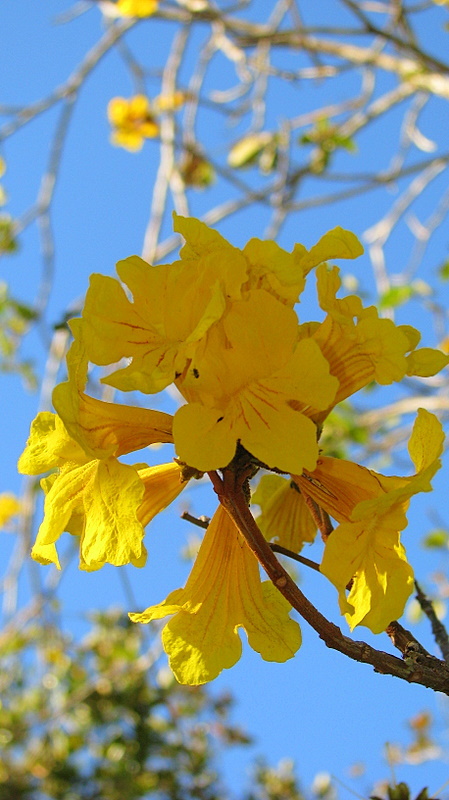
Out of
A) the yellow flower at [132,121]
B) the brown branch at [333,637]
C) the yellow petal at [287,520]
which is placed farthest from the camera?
the yellow flower at [132,121]

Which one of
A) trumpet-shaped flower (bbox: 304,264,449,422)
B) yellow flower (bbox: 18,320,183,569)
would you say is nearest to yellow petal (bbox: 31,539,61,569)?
yellow flower (bbox: 18,320,183,569)

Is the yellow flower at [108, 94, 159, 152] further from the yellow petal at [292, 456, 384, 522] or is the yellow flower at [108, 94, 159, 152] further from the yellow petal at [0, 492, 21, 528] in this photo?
the yellow petal at [292, 456, 384, 522]

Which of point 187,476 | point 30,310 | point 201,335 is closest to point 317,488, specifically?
point 187,476

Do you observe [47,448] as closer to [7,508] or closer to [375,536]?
[375,536]

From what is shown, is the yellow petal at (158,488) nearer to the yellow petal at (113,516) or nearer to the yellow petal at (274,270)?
the yellow petal at (113,516)

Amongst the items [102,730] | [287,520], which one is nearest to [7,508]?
[102,730]

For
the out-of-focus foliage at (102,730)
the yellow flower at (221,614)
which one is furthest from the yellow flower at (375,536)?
the out-of-focus foliage at (102,730)
